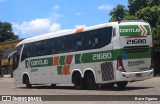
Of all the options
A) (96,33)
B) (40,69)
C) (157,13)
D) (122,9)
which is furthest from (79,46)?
(122,9)

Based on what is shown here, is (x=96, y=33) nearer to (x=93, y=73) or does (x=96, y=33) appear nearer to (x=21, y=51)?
(x=93, y=73)

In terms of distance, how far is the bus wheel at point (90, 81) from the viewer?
856 inches

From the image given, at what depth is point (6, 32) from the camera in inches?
3447

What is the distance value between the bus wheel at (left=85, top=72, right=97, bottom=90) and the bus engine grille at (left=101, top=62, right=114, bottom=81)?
108 cm

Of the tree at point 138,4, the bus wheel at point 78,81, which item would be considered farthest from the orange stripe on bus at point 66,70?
the tree at point 138,4

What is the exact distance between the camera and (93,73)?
2152 cm

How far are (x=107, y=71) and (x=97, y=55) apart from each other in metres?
1.04

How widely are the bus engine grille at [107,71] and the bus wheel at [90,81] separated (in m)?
1.08

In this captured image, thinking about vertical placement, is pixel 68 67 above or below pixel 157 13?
below

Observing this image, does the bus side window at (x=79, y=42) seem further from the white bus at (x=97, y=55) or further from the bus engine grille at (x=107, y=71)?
the bus engine grille at (x=107, y=71)

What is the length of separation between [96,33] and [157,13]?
2108 cm

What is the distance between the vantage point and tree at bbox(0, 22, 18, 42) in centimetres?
8700

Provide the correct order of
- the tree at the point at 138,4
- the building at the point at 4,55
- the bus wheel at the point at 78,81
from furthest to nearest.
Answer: the building at the point at 4,55 → the tree at the point at 138,4 → the bus wheel at the point at 78,81

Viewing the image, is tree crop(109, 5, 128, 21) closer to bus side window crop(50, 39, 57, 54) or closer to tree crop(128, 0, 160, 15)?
tree crop(128, 0, 160, 15)
